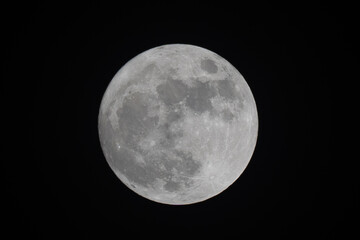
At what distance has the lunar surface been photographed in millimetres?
3934

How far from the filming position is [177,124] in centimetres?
389

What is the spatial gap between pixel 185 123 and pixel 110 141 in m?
1.11

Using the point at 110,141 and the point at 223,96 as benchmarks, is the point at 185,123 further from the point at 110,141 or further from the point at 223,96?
the point at 110,141

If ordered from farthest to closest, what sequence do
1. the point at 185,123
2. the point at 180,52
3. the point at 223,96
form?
1. the point at 180,52
2. the point at 223,96
3. the point at 185,123

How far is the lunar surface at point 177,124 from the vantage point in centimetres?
393

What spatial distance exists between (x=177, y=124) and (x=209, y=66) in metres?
0.94

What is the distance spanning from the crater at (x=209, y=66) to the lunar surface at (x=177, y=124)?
0.05ft

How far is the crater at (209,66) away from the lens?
168 inches

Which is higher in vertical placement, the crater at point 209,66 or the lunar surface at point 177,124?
the crater at point 209,66

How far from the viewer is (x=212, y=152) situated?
405cm

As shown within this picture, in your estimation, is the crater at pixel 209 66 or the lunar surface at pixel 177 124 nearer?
the lunar surface at pixel 177 124

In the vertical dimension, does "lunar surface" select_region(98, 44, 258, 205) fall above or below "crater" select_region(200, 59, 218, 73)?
below

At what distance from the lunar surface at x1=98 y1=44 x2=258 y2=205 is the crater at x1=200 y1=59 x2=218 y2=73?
0.02 meters

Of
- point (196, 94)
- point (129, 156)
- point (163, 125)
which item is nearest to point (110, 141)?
point (129, 156)
